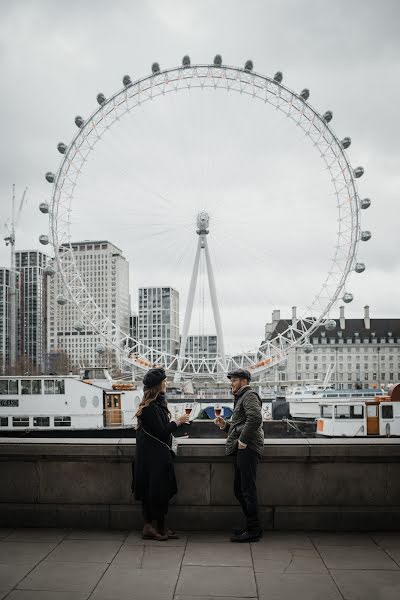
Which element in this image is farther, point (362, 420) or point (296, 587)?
point (362, 420)

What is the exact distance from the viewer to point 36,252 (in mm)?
162000

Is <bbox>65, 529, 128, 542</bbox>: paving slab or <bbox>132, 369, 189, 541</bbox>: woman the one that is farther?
<bbox>65, 529, 128, 542</bbox>: paving slab

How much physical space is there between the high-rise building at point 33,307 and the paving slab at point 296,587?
14116 cm

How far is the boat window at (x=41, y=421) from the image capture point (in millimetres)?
30328

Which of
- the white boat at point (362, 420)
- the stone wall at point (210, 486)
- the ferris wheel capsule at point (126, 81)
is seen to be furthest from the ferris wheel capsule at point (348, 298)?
the stone wall at point (210, 486)

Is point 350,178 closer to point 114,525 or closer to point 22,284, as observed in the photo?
point 114,525

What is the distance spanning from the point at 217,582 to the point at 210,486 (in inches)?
84.1

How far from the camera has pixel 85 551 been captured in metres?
7.34

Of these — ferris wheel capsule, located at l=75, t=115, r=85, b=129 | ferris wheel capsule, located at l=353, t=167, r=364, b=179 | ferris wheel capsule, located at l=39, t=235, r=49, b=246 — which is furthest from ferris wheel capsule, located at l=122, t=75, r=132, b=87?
ferris wheel capsule, located at l=353, t=167, r=364, b=179

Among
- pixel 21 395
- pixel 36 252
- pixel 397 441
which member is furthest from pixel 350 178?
pixel 36 252

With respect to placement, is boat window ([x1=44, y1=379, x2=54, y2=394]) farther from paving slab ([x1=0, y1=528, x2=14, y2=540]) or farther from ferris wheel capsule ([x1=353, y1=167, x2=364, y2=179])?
paving slab ([x1=0, y1=528, x2=14, y2=540])

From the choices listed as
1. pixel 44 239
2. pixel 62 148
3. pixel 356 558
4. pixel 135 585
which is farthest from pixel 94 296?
pixel 135 585

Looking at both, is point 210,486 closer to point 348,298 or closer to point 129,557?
point 129,557

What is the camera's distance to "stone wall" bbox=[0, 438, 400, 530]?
833cm
